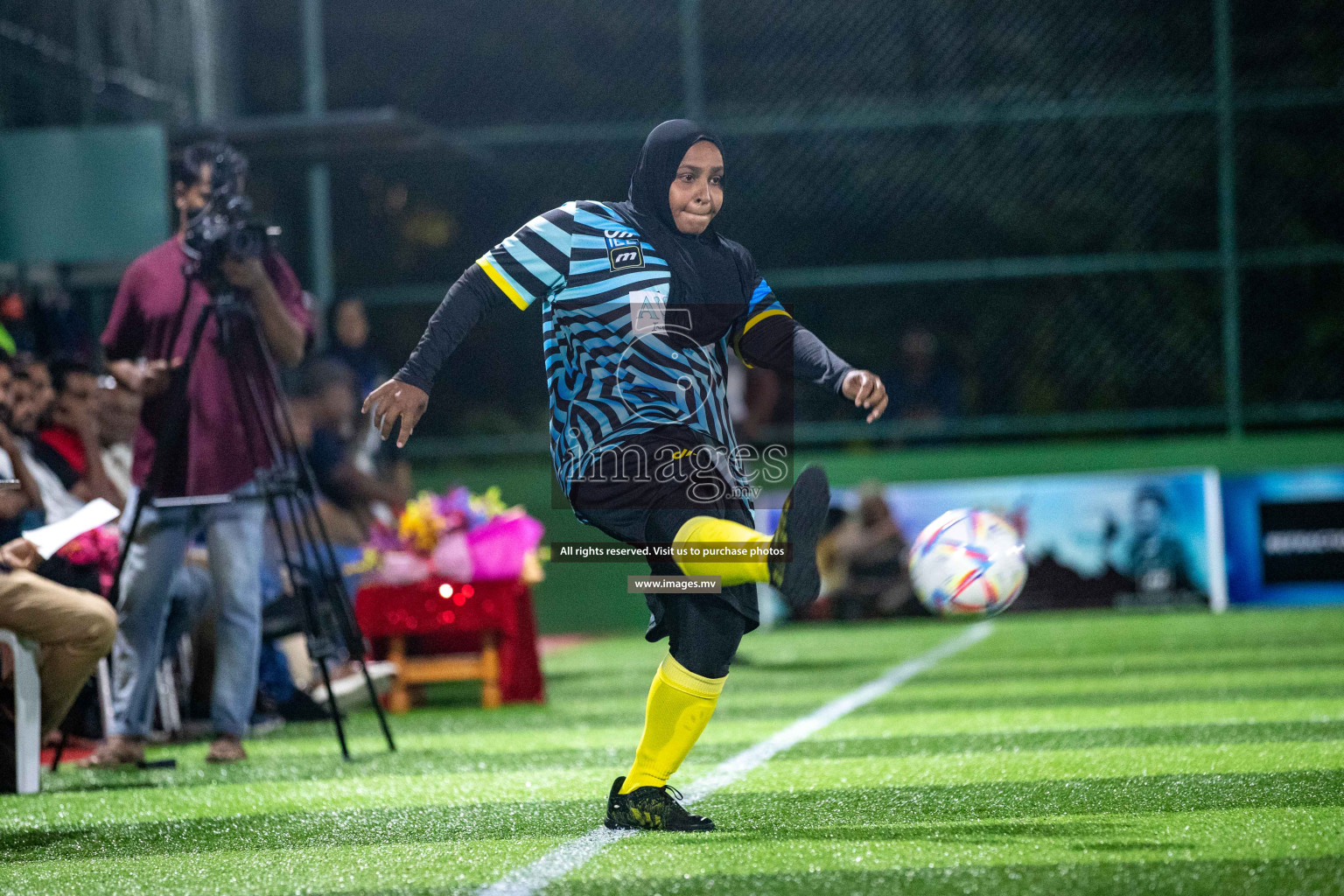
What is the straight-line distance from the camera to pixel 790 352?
4.70 m

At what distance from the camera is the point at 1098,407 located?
1597 centimetres

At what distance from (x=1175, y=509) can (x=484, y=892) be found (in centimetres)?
1135

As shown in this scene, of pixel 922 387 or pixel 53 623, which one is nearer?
pixel 53 623

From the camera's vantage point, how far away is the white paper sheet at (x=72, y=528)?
5664 mm

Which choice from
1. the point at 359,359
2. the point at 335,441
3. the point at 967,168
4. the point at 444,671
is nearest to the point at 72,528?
the point at 444,671

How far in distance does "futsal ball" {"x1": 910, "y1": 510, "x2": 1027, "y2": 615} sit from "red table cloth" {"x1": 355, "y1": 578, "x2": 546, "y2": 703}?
4.70 m

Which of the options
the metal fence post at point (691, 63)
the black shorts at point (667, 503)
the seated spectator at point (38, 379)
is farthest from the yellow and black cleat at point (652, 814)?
the metal fence post at point (691, 63)

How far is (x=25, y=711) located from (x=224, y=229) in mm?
1928

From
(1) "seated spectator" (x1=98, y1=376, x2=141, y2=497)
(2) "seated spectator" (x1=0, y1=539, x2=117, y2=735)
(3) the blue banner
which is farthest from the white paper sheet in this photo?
Answer: (3) the blue banner

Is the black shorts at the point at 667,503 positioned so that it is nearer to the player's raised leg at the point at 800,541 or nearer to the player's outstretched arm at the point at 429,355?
the player's raised leg at the point at 800,541

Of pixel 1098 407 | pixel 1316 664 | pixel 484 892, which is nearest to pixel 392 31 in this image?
pixel 1098 407

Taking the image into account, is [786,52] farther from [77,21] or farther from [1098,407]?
[77,21]

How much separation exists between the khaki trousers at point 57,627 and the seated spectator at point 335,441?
3.75 m

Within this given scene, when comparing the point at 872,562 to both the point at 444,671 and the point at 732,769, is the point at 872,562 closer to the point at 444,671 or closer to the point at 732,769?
the point at 444,671
